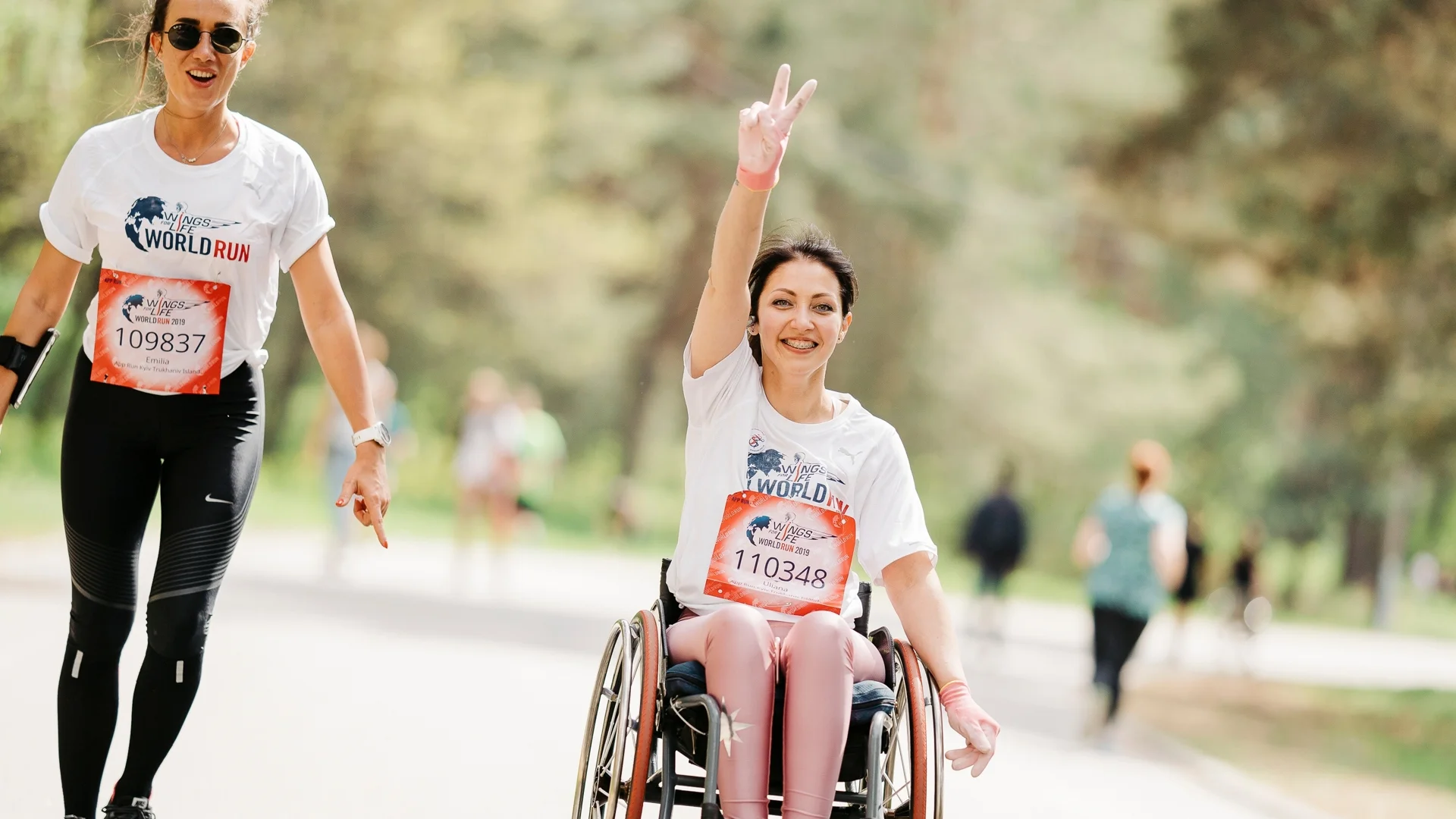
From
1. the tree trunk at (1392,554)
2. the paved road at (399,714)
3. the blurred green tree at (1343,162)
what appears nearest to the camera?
the paved road at (399,714)

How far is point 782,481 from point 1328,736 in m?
10.5

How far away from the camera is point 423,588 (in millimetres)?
15023

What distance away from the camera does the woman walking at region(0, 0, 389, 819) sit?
4230mm

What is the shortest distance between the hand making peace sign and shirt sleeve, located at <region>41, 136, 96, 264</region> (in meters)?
1.48

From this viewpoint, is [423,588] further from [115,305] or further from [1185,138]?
[115,305]

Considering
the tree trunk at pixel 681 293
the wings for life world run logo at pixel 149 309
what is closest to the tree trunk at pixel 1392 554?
the tree trunk at pixel 681 293

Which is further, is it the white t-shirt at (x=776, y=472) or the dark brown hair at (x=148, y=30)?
the white t-shirt at (x=776, y=472)

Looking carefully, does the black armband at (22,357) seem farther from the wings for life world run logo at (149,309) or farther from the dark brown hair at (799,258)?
the dark brown hair at (799,258)

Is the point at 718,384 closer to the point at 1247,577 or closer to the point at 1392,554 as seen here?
the point at 1247,577

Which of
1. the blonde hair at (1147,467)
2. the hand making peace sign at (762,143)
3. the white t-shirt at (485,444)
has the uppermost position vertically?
the white t-shirt at (485,444)

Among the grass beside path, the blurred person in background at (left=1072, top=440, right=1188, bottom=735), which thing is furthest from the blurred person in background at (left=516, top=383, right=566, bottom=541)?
the blurred person in background at (left=1072, top=440, right=1188, bottom=735)

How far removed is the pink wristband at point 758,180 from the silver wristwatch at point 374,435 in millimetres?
1011

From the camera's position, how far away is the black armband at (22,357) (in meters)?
4.25

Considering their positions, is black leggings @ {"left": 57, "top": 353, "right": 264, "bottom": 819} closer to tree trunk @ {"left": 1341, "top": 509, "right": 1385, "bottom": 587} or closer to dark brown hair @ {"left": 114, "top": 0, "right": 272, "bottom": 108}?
dark brown hair @ {"left": 114, "top": 0, "right": 272, "bottom": 108}
